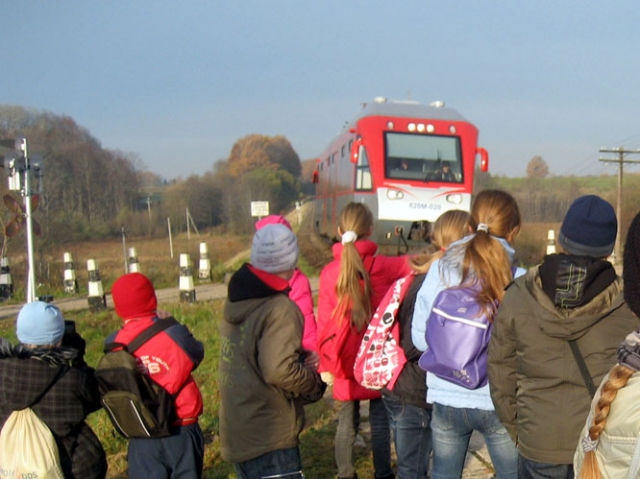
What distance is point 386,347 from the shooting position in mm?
3617

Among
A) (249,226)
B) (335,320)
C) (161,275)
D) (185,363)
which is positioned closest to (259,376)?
(185,363)

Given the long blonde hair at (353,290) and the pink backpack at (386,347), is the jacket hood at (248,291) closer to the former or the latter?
the pink backpack at (386,347)

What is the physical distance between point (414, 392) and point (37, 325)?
77.6 inches

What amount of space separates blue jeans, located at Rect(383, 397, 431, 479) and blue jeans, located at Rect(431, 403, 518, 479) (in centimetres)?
26

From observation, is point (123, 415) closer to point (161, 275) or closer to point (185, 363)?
point (185, 363)

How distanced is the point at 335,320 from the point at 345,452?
0.93 metres

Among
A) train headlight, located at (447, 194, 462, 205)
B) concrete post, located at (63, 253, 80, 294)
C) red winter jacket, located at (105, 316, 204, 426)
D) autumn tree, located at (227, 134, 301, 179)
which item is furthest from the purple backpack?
autumn tree, located at (227, 134, 301, 179)

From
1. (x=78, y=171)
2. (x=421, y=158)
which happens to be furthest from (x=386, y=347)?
(x=78, y=171)

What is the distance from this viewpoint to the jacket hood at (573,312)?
2.51m

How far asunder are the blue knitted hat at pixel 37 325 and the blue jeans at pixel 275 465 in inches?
46.7

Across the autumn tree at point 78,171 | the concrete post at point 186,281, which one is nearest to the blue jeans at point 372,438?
the concrete post at point 186,281

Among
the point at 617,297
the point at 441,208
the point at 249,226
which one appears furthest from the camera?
the point at 249,226

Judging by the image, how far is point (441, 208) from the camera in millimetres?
14078

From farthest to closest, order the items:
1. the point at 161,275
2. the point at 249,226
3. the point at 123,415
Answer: the point at 249,226, the point at 161,275, the point at 123,415
